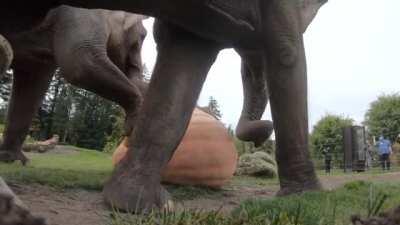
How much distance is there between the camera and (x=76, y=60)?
4.75 meters

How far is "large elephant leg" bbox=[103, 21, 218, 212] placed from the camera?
3387mm

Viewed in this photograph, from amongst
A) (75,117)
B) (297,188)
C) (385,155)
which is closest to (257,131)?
(297,188)

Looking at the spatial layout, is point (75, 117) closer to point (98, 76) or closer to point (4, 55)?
point (98, 76)

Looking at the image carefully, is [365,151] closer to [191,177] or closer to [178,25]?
[191,177]

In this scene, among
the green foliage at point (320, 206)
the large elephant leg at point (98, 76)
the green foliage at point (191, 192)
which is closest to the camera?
the green foliage at point (320, 206)

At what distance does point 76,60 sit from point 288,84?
63.7 inches

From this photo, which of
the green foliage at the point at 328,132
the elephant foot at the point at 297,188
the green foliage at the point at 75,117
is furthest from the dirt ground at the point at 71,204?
the green foliage at the point at 75,117

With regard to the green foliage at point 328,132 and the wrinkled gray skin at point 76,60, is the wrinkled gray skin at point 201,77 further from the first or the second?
the green foliage at point 328,132

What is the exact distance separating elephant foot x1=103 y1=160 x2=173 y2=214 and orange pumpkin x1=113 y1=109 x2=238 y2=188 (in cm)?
148

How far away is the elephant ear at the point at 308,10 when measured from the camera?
4.05 metres

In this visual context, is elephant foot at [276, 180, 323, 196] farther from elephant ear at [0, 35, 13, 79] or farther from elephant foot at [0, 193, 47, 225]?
elephant foot at [0, 193, 47, 225]

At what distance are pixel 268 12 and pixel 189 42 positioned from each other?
46 centimetres

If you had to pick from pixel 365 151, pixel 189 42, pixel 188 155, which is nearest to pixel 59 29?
pixel 188 155

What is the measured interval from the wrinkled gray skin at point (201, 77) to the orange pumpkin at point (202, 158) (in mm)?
1031
